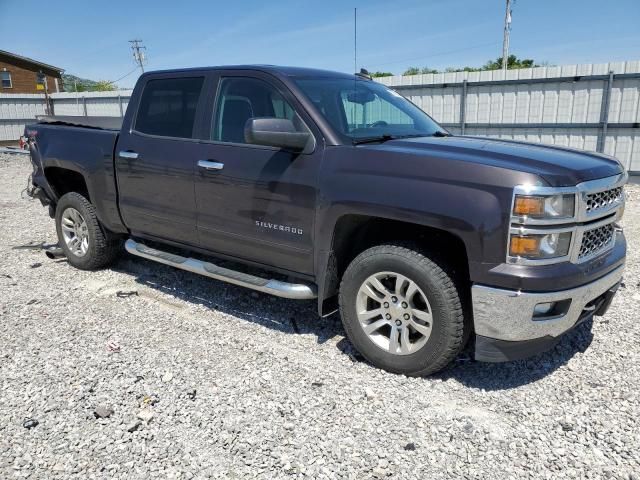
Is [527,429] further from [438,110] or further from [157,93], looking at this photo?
[438,110]

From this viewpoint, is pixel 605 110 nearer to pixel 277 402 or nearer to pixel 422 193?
pixel 422 193

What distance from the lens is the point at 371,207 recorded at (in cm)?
312

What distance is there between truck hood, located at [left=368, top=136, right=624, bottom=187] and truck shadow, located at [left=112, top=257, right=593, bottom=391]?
1.30 metres

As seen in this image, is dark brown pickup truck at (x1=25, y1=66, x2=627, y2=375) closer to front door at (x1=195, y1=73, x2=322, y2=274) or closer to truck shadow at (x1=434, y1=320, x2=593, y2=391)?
front door at (x1=195, y1=73, x2=322, y2=274)

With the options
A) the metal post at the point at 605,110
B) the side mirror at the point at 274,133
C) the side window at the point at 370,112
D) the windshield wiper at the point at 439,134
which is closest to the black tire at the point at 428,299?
the side mirror at the point at 274,133

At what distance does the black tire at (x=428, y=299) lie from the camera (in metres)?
3.00

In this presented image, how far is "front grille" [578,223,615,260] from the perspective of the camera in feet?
9.59

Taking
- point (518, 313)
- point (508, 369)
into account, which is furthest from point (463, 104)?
point (518, 313)

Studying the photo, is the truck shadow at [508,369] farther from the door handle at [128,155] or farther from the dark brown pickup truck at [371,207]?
the door handle at [128,155]

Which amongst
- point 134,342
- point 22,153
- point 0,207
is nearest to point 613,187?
point 134,342

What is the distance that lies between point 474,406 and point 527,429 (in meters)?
0.32

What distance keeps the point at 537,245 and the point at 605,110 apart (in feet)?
31.7

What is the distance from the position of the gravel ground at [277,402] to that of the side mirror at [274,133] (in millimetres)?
1470

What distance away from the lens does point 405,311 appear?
319 centimetres
